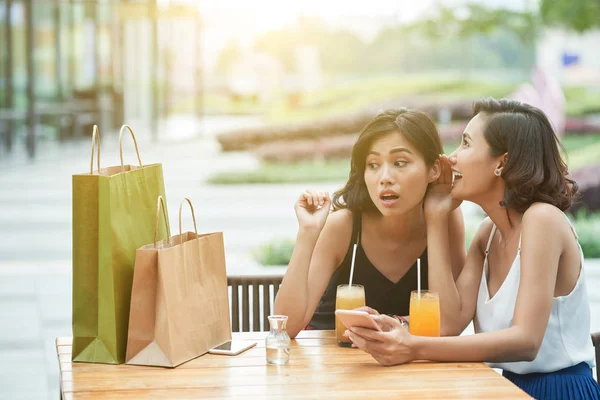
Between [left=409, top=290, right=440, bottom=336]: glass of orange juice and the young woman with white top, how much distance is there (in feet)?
0.34

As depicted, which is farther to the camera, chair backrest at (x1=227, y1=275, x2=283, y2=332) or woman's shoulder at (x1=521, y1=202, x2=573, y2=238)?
chair backrest at (x1=227, y1=275, x2=283, y2=332)

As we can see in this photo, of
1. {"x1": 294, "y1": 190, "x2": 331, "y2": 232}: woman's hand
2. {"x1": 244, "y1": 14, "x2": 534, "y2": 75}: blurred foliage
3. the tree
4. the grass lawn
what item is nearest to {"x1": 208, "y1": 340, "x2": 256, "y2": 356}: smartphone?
{"x1": 294, "y1": 190, "x2": 331, "y2": 232}: woman's hand

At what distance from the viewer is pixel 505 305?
2.29m

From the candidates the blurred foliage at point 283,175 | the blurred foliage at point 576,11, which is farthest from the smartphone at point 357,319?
the blurred foliage at point 283,175

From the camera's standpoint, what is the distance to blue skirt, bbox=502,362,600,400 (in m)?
2.25

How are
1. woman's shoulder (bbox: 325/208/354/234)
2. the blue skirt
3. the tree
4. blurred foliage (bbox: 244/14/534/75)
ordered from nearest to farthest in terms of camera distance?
1. the blue skirt
2. woman's shoulder (bbox: 325/208/354/234)
3. blurred foliage (bbox: 244/14/534/75)
4. the tree

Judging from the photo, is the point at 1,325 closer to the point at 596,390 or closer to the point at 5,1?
the point at 596,390

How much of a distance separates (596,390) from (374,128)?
873mm

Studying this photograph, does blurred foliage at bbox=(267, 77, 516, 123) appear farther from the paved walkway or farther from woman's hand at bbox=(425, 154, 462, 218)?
woman's hand at bbox=(425, 154, 462, 218)

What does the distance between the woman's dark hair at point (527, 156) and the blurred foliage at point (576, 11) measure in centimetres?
910

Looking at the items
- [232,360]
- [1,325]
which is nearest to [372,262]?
[232,360]

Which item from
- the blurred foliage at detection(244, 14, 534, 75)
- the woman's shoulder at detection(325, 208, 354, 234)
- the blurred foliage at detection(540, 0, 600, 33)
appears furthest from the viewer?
the blurred foliage at detection(244, 14, 534, 75)

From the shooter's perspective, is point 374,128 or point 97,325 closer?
point 97,325

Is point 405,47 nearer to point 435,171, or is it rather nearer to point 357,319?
point 435,171
